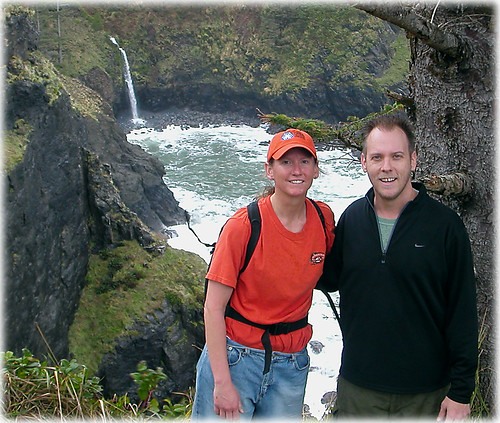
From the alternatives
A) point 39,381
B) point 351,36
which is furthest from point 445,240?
point 351,36

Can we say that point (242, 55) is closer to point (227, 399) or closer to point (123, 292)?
point (123, 292)

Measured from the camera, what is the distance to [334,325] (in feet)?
64.0

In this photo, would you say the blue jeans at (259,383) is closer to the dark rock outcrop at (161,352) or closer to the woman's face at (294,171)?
the woman's face at (294,171)

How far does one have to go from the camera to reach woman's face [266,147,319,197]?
2.76 metres

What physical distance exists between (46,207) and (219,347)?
47.0 ft

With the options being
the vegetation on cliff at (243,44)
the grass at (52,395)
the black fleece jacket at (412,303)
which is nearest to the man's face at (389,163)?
the black fleece jacket at (412,303)

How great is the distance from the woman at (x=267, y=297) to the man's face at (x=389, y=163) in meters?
Answer: 0.34

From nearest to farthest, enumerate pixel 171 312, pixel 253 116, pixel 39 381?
pixel 39 381
pixel 171 312
pixel 253 116

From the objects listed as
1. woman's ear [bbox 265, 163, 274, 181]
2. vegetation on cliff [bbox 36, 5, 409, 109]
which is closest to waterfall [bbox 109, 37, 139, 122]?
vegetation on cliff [bbox 36, 5, 409, 109]

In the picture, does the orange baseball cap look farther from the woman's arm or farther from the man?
the woman's arm

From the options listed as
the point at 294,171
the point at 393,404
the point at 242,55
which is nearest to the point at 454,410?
the point at 393,404

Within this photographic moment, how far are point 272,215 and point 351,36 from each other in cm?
5255

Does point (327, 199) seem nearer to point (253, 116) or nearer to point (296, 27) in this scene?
point (253, 116)

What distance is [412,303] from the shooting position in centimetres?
260
